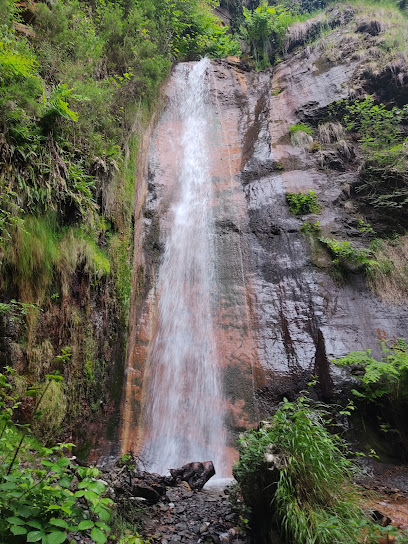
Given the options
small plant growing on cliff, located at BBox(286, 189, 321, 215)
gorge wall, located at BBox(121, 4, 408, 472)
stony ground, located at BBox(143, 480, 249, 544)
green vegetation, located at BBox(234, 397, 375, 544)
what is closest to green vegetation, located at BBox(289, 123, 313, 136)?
gorge wall, located at BBox(121, 4, 408, 472)

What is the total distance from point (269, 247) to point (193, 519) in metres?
5.71

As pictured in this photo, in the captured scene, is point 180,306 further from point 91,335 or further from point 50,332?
point 50,332

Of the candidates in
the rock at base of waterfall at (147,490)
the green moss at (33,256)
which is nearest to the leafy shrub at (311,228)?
the green moss at (33,256)

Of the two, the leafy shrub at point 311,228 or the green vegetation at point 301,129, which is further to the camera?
the green vegetation at point 301,129

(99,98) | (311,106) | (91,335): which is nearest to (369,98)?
(311,106)

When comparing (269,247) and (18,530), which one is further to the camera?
(269,247)

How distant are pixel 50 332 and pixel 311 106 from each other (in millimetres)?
10043

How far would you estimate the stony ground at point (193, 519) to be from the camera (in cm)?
335

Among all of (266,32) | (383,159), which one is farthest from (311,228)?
(266,32)

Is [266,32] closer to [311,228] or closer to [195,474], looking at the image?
[311,228]

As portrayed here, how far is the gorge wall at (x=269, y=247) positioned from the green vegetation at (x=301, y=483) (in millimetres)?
2700

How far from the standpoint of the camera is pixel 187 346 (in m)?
7.09

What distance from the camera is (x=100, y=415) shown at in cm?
554

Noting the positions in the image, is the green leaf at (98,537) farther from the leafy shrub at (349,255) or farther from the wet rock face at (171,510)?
the leafy shrub at (349,255)
